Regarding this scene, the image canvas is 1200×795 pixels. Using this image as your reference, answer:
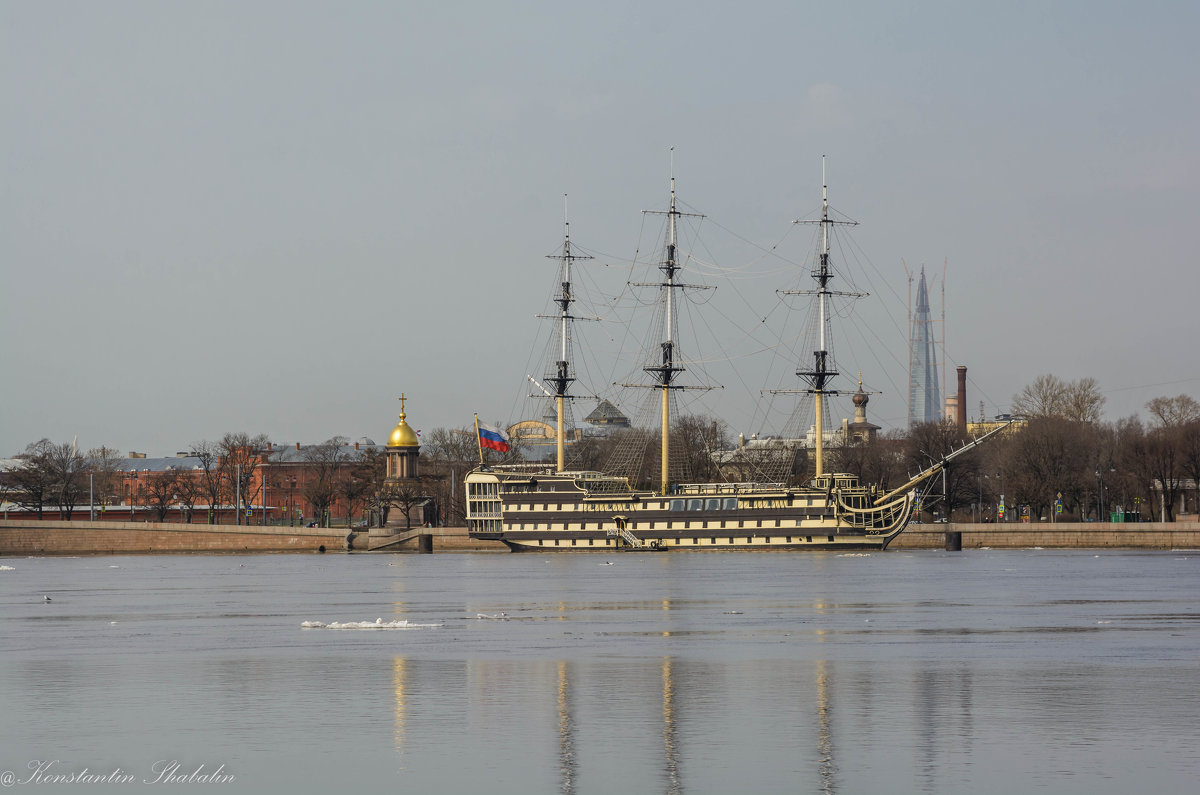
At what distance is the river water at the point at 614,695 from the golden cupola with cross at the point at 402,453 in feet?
294

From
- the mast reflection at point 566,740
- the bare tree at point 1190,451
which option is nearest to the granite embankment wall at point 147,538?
the bare tree at point 1190,451

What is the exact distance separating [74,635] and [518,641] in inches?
441

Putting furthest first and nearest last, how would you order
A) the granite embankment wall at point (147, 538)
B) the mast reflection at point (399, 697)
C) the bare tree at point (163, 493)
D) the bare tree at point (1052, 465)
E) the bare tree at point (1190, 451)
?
1. the bare tree at point (163, 493)
2. the granite embankment wall at point (147, 538)
3. the bare tree at point (1052, 465)
4. the bare tree at point (1190, 451)
5. the mast reflection at point (399, 697)

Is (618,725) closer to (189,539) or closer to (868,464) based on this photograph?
(189,539)

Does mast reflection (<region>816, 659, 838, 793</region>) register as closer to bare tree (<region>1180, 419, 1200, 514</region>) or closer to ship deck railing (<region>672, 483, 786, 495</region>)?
ship deck railing (<region>672, 483, 786, 495</region>)

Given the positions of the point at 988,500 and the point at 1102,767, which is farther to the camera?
the point at 988,500

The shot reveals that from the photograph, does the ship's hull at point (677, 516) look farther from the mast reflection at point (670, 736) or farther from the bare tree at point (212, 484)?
the mast reflection at point (670, 736)

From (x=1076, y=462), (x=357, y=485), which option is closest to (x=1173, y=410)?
(x=1076, y=462)

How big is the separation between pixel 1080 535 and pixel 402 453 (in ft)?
201

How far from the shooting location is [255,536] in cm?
12650

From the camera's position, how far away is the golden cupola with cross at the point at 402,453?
138 metres

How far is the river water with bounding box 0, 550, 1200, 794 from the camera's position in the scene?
1675 centimetres

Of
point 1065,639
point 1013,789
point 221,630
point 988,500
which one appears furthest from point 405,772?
point 988,500

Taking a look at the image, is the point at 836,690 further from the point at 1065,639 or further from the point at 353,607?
the point at 353,607
